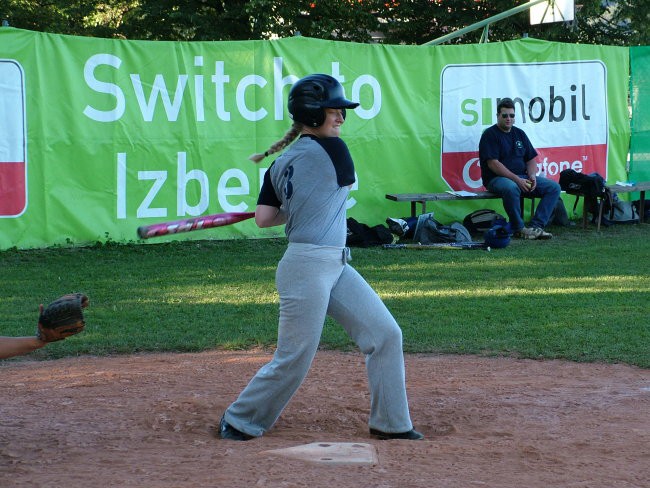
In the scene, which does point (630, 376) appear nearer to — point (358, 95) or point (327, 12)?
point (358, 95)

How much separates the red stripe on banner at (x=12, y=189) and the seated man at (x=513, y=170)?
6224 millimetres

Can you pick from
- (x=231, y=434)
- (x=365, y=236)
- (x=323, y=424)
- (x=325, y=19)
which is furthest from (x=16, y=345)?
(x=325, y=19)

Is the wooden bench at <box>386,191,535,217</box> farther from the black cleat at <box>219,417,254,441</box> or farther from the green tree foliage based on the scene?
the green tree foliage

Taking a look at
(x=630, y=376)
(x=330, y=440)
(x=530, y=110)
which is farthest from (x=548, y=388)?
(x=530, y=110)

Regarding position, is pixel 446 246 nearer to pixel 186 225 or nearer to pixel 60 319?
pixel 186 225

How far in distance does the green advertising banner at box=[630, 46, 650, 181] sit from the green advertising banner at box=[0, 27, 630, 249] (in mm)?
693

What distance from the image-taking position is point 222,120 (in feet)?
42.3

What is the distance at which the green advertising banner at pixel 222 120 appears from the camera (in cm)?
1208

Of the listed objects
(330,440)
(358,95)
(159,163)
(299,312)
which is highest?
(358,95)

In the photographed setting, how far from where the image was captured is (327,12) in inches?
929

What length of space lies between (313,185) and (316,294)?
1.85 feet

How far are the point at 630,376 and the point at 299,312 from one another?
9.41 feet

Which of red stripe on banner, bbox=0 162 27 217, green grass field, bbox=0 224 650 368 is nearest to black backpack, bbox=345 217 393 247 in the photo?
green grass field, bbox=0 224 650 368

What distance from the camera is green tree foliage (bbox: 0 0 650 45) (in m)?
22.5
